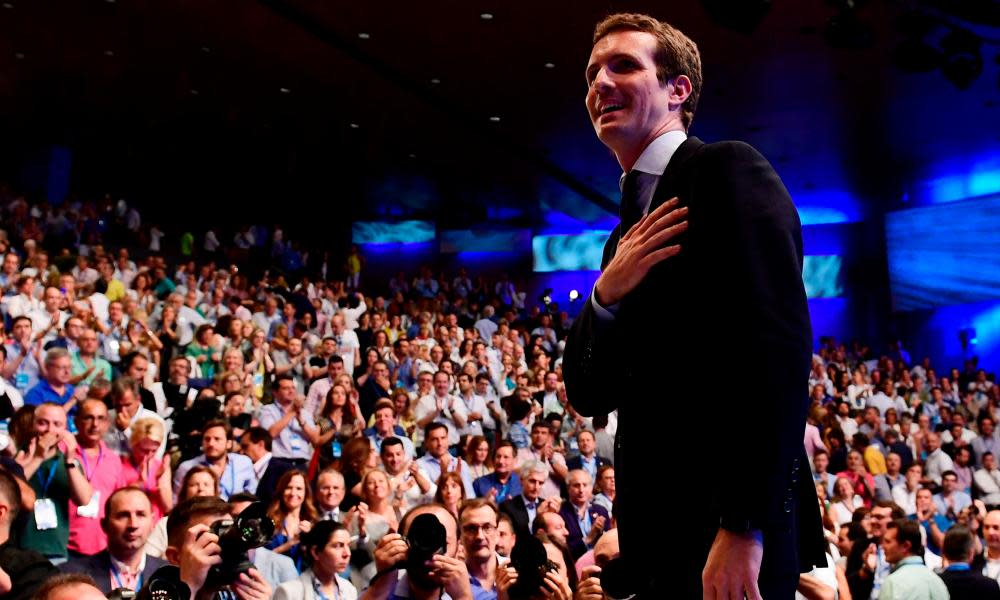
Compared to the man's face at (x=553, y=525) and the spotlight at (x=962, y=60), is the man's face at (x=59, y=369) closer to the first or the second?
the man's face at (x=553, y=525)

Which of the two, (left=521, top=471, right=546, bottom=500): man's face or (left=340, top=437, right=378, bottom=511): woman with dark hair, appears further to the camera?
(left=521, top=471, right=546, bottom=500): man's face

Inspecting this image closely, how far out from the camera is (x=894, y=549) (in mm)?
4961

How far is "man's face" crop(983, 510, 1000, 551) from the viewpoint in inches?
229

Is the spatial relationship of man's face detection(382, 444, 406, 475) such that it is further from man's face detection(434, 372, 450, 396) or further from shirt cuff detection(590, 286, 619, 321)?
shirt cuff detection(590, 286, 619, 321)

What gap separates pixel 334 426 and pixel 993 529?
4170mm

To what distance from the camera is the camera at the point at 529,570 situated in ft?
8.83

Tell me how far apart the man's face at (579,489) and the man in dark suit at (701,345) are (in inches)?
197

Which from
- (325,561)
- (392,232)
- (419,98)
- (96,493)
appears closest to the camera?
(325,561)

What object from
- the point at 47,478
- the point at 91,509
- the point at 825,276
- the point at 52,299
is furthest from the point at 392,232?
the point at 47,478

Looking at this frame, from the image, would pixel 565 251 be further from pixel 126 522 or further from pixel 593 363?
pixel 593 363

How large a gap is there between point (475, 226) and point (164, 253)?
720cm

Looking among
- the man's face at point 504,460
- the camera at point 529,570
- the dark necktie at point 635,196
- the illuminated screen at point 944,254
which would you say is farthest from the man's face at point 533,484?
the illuminated screen at point 944,254

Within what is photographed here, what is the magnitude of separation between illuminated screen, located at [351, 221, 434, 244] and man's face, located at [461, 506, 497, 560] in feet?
50.2

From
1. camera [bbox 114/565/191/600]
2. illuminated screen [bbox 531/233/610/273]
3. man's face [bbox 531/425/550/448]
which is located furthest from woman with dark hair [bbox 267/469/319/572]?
illuminated screen [bbox 531/233/610/273]
